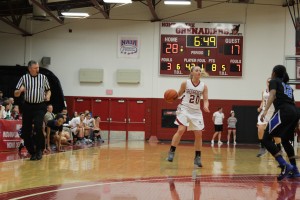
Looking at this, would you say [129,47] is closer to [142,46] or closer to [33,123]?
[142,46]

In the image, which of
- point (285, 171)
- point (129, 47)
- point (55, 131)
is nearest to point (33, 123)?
point (55, 131)

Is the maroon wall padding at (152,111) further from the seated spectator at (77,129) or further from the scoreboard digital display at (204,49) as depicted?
the seated spectator at (77,129)

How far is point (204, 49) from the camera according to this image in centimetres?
2395

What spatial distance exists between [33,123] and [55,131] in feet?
14.0

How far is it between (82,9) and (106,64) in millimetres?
3191

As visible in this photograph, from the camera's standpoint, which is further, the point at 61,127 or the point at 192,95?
the point at 61,127

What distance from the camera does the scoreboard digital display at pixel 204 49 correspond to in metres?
23.9

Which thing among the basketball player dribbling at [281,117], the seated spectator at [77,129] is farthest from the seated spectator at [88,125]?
the basketball player dribbling at [281,117]

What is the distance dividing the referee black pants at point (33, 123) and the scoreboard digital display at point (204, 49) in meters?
15.5

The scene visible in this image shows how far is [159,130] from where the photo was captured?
24.6m

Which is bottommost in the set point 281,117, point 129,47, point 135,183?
point 135,183

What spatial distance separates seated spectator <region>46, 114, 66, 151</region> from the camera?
39.9 ft

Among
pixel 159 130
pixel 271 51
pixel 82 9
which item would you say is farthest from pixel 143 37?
pixel 271 51

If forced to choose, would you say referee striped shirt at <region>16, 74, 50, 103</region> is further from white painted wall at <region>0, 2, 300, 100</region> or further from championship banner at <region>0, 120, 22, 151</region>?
white painted wall at <region>0, 2, 300, 100</region>
